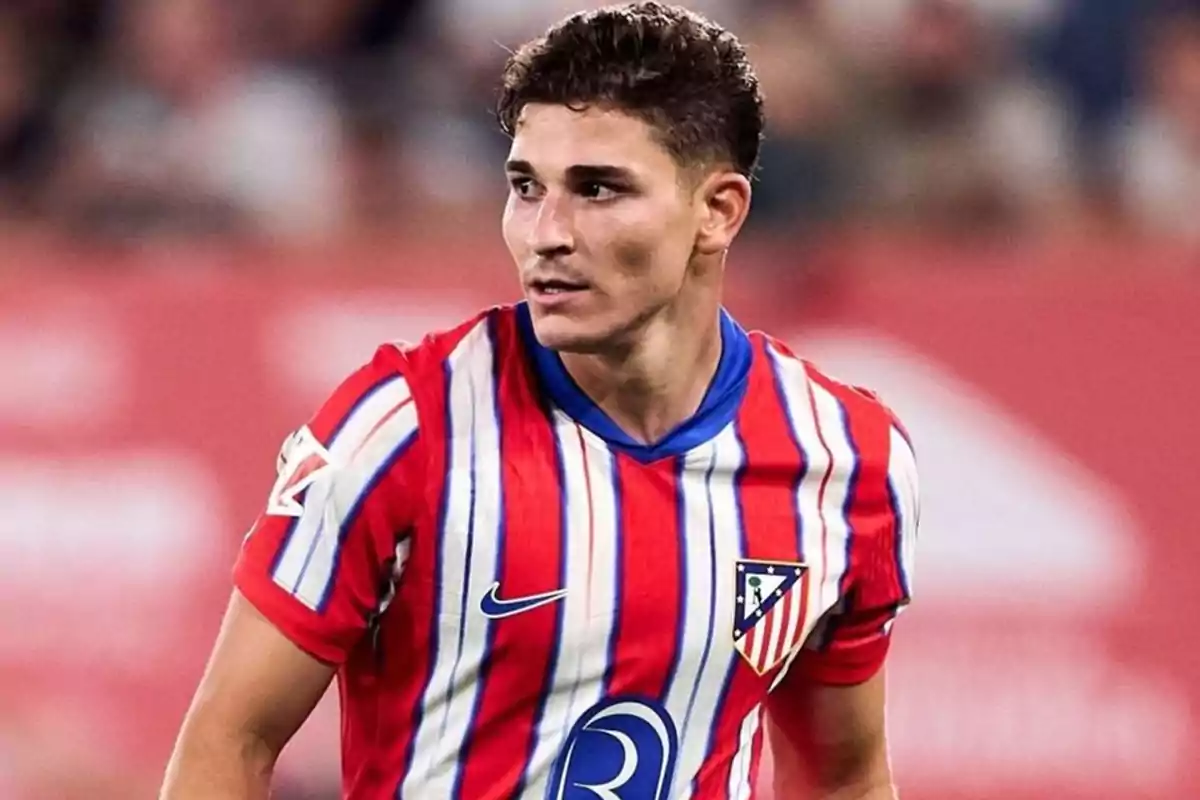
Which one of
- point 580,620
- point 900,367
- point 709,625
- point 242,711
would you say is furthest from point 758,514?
point 900,367

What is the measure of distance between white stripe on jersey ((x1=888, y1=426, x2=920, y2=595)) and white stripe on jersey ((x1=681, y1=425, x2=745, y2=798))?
0.24m

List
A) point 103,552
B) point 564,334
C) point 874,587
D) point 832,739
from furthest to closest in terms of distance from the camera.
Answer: point 103,552
point 832,739
point 874,587
point 564,334

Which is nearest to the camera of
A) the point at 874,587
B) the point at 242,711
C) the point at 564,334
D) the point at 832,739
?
the point at 242,711

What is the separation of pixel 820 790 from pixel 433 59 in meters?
3.13

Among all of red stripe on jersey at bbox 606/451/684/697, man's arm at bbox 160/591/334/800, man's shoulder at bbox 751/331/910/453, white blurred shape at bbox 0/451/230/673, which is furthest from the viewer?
white blurred shape at bbox 0/451/230/673

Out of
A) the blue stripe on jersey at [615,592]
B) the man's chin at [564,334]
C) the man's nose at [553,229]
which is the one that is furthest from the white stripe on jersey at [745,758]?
the man's nose at [553,229]

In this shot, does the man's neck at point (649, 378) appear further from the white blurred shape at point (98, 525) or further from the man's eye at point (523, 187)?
the white blurred shape at point (98, 525)

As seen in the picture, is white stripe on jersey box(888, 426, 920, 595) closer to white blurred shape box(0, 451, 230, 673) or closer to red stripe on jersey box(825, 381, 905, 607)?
red stripe on jersey box(825, 381, 905, 607)

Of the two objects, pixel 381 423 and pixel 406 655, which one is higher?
pixel 381 423

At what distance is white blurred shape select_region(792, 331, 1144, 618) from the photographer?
4836mm

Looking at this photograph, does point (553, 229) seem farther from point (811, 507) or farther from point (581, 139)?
point (811, 507)

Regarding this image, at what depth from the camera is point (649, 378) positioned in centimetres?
275

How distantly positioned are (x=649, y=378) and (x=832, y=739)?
0.61 metres

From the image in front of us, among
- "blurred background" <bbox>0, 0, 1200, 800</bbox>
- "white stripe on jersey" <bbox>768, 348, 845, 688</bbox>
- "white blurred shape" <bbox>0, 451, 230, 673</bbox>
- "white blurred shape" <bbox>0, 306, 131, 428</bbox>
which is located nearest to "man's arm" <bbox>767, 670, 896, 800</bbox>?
"white stripe on jersey" <bbox>768, 348, 845, 688</bbox>
